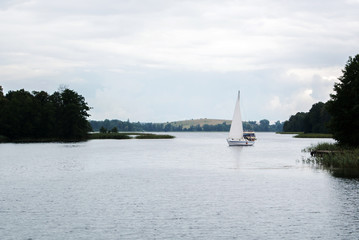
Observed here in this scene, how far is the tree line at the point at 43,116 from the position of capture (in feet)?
509

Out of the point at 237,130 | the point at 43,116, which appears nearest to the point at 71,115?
the point at 43,116

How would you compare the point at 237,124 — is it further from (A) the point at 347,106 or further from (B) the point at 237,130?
(A) the point at 347,106

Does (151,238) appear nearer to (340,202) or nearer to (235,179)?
(340,202)

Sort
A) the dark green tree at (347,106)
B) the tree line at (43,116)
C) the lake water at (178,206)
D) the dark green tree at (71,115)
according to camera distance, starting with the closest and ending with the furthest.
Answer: the lake water at (178,206)
the dark green tree at (347,106)
the tree line at (43,116)
the dark green tree at (71,115)

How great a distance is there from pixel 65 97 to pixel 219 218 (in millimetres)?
151944

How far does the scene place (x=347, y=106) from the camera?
7431cm

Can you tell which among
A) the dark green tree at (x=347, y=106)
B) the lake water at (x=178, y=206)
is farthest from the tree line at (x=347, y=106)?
the lake water at (x=178, y=206)

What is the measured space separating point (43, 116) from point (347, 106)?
117261mm

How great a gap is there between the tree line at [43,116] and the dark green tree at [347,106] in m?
112

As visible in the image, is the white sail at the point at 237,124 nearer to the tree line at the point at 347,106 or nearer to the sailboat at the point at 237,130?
the sailboat at the point at 237,130

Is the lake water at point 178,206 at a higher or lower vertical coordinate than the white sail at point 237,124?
lower

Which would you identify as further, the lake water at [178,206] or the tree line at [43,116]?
the tree line at [43,116]

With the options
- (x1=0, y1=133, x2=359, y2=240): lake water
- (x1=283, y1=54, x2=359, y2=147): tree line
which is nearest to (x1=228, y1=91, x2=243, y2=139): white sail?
(x1=283, y1=54, x2=359, y2=147): tree line

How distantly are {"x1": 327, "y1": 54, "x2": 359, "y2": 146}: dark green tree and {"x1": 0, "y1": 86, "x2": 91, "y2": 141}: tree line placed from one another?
111865 mm
